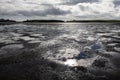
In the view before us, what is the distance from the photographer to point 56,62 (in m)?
9.79

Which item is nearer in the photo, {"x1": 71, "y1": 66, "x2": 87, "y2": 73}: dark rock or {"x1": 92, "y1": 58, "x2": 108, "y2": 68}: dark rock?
{"x1": 71, "y1": 66, "x2": 87, "y2": 73}: dark rock

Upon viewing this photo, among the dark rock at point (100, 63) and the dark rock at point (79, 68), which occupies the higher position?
the dark rock at point (79, 68)

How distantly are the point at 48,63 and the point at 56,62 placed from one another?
55 centimetres

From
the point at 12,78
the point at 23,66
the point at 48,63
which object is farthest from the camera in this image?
the point at 48,63

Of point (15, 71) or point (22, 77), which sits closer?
point (22, 77)

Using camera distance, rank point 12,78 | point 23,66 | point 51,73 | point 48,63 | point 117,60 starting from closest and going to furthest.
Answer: point 12,78
point 51,73
point 23,66
point 48,63
point 117,60

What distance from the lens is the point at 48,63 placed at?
9.56 metres

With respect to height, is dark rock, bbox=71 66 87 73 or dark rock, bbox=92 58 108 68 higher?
dark rock, bbox=71 66 87 73

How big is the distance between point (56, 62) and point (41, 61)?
103cm

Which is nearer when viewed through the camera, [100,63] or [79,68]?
[79,68]

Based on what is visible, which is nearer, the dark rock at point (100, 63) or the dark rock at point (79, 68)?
the dark rock at point (79, 68)

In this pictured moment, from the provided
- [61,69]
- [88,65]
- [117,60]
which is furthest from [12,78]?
[117,60]

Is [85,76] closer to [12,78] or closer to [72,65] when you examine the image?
[72,65]

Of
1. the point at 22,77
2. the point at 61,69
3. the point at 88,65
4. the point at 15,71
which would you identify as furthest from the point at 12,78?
the point at 88,65
